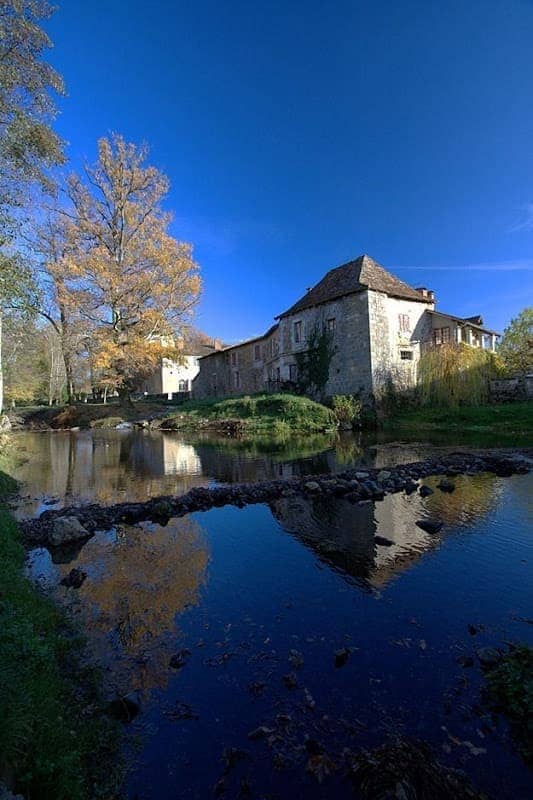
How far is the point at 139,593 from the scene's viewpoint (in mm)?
4613

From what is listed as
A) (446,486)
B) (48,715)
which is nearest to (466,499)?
(446,486)

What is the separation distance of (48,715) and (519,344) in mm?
34785

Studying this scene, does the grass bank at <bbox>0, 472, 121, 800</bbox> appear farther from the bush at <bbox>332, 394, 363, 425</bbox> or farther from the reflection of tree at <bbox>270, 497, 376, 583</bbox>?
the bush at <bbox>332, 394, 363, 425</bbox>

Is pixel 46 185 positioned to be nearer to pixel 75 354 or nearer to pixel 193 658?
pixel 193 658

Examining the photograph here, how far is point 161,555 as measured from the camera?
5742mm

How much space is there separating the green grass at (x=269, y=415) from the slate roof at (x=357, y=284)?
26.0 ft

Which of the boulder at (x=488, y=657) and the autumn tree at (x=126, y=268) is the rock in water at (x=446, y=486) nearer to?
the boulder at (x=488, y=657)

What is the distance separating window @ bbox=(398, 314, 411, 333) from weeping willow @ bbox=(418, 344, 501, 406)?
283 cm

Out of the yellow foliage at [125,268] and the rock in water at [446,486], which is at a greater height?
the yellow foliage at [125,268]

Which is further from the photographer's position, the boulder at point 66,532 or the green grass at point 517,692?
the boulder at point 66,532

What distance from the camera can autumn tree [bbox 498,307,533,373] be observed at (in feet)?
92.3

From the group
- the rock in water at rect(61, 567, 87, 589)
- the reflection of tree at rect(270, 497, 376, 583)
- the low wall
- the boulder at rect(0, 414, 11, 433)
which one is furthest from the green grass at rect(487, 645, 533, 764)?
the low wall

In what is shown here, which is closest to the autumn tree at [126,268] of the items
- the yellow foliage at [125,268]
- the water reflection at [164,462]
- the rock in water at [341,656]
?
the yellow foliage at [125,268]

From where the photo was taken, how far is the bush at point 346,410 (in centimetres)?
2212
